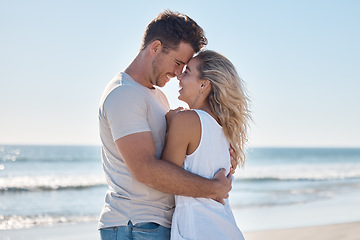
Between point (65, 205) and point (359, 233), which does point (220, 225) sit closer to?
point (359, 233)

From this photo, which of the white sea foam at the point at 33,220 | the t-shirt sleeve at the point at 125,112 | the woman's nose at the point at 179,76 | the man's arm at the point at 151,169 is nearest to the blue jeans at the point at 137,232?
the man's arm at the point at 151,169

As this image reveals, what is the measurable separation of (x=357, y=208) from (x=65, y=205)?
21.9ft

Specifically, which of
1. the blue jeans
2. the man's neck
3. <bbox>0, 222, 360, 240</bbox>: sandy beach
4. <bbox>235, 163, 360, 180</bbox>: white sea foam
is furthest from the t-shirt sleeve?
<bbox>235, 163, 360, 180</bbox>: white sea foam

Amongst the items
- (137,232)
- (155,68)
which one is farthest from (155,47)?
(137,232)

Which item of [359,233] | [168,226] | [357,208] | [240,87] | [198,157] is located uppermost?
[240,87]

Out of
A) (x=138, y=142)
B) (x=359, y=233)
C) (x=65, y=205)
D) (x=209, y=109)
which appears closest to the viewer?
(x=138, y=142)

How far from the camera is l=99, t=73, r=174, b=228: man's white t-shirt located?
A: 230cm

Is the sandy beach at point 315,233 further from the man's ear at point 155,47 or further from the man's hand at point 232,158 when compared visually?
the man's ear at point 155,47

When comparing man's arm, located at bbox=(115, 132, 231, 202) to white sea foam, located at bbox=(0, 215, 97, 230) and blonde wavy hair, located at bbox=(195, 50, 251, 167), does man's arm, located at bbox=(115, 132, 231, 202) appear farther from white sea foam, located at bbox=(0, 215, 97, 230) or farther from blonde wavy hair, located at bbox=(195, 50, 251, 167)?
white sea foam, located at bbox=(0, 215, 97, 230)

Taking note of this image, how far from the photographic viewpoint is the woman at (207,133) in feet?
7.89

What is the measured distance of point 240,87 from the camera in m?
2.66

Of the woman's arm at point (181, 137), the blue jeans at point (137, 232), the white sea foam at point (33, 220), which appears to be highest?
the woman's arm at point (181, 137)

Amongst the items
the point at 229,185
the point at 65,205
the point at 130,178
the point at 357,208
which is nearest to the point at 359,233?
the point at 357,208

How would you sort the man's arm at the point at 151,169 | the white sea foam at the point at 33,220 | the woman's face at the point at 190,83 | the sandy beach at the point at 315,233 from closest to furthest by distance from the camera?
the man's arm at the point at 151,169 < the woman's face at the point at 190,83 < the sandy beach at the point at 315,233 < the white sea foam at the point at 33,220
